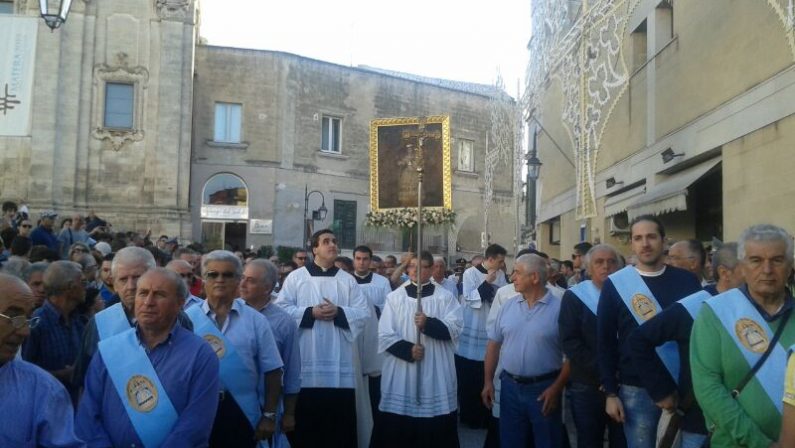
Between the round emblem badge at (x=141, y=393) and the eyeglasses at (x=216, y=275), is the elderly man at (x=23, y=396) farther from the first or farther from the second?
the eyeglasses at (x=216, y=275)

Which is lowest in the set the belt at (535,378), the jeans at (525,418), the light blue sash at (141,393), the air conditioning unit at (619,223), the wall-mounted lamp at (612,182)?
the jeans at (525,418)

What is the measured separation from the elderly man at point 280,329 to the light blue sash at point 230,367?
46cm

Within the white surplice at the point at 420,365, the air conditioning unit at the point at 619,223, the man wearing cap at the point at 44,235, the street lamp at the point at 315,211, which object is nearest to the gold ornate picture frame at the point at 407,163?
the white surplice at the point at 420,365

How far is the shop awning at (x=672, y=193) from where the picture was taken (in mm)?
11195

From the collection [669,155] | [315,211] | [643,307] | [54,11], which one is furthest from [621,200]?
[315,211]

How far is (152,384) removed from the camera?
12.4 feet

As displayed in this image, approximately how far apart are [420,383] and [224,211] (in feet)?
77.0

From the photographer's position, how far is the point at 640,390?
5.07 m

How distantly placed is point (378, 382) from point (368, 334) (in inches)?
28.5

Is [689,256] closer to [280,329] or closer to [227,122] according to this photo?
[280,329]

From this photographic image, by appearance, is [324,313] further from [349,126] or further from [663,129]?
[349,126]

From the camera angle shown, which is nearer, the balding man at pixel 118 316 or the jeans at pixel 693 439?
the balding man at pixel 118 316

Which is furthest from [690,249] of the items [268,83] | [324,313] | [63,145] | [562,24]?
[268,83]

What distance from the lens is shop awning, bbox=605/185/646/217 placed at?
14648 mm
